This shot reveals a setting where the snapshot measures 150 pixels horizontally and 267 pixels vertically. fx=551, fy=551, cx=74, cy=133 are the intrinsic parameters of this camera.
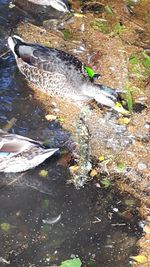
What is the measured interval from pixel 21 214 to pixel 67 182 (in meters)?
0.77

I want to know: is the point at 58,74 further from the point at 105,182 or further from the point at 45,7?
the point at 45,7

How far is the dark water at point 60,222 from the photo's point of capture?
5.91 metres

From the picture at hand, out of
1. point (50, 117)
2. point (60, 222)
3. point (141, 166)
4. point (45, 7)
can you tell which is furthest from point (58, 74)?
point (60, 222)

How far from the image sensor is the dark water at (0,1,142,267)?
5.91 meters

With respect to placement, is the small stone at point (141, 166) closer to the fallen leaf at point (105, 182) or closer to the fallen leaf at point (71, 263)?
the fallen leaf at point (105, 182)

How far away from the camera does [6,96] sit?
25.5 feet

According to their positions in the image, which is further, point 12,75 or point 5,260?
point 12,75

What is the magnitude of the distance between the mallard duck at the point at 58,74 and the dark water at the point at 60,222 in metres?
1.43

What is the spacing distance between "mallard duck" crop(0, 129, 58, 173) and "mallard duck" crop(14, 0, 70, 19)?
382cm

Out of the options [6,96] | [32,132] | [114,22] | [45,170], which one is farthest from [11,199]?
[114,22]

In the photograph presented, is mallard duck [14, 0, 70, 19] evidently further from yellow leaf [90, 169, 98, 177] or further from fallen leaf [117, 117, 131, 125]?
yellow leaf [90, 169, 98, 177]

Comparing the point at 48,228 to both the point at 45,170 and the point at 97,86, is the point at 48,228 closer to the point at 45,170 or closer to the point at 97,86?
the point at 45,170

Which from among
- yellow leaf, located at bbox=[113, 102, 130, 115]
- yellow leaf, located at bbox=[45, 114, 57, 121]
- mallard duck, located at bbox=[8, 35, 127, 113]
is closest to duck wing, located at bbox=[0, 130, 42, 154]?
yellow leaf, located at bbox=[45, 114, 57, 121]

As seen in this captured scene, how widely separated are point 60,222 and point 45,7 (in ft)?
16.1
